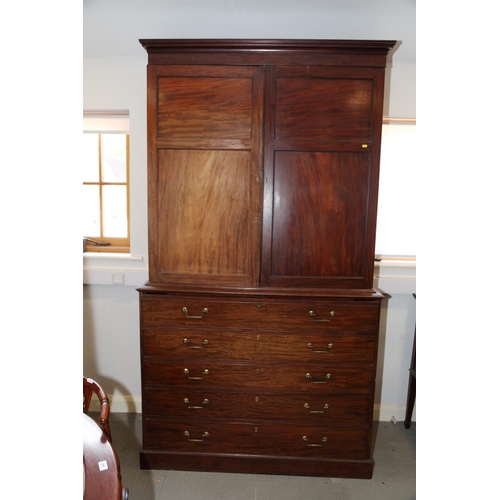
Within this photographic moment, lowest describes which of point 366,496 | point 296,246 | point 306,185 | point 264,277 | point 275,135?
point 366,496

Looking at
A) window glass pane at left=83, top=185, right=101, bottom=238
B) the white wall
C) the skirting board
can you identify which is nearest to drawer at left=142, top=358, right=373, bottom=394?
the white wall

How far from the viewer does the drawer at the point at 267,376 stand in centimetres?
209

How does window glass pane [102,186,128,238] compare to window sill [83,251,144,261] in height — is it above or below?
above

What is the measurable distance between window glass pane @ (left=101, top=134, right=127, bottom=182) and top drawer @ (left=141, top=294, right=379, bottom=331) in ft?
3.74

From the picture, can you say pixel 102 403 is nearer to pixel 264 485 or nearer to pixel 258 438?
pixel 258 438

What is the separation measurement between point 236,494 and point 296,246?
1.44m

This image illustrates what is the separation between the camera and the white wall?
7.73 ft

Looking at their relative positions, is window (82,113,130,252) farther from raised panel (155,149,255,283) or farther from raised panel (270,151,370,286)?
raised panel (270,151,370,286)

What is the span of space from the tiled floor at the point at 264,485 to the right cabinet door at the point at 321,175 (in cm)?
118

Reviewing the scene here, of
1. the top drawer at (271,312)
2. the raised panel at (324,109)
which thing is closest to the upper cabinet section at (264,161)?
the raised panel at (324,109)

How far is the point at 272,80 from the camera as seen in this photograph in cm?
195

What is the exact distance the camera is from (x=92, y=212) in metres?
2.81
